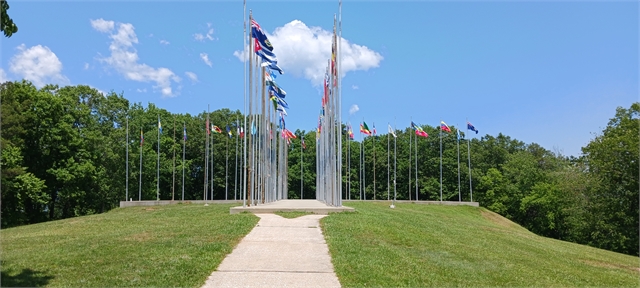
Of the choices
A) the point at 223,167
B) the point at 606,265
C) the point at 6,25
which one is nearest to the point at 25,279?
the point at 6,25

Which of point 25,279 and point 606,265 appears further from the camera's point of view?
point 606,265

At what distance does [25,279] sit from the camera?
351 inches

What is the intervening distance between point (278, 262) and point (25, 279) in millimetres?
4659

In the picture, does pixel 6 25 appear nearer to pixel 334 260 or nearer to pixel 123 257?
pixel 123 257

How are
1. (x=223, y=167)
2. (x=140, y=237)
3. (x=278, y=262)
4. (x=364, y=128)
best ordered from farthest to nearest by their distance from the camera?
(x=223, y=167), (x=364, y=128), (x=140, y=237), (x=278, y=262)

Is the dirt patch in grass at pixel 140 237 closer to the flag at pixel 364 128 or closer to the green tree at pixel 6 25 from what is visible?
the green tree at pixel 6 25

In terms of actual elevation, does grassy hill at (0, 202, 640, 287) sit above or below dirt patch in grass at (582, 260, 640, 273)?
above

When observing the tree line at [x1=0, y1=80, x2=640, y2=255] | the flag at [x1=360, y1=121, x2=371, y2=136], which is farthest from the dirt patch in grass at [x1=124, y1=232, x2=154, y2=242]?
the flag at [x1=360, y1=121, x2=371, y2=136]

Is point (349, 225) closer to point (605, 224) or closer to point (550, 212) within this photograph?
point (605, 224)

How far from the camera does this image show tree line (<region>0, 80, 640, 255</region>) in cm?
3469

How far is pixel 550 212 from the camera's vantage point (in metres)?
51.8

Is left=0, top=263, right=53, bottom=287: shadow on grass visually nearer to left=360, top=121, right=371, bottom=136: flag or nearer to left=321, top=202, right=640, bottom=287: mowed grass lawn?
left=321, top=202, right=640, bottom=287: mowed grass lawn

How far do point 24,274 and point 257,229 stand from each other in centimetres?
731

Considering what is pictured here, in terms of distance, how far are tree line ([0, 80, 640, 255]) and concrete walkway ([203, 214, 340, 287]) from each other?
2505cm
